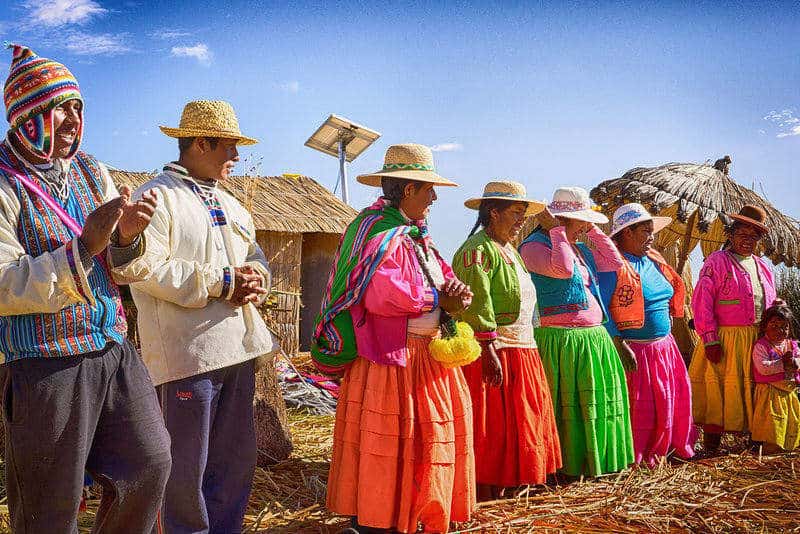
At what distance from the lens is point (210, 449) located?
359 cm

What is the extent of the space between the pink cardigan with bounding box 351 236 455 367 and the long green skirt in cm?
186

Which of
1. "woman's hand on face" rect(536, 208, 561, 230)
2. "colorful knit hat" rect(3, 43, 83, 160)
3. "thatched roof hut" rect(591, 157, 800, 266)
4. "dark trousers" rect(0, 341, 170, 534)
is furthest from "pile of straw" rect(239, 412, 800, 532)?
"thatched roof hut" rect(591, 157, 800, 266)

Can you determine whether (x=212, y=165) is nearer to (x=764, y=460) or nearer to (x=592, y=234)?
(x=592, y=234)

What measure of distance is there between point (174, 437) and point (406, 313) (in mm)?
1379

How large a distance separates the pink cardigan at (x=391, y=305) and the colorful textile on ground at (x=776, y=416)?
13.6ft

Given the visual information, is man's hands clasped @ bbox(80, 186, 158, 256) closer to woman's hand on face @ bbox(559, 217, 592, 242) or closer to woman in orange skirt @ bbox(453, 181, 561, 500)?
woman in orange skirt @ bbox(453, 181, 561, 500)

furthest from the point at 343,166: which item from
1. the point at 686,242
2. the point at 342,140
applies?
the point at 686,242

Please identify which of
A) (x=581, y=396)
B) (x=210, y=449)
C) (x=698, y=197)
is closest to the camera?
(x=210, y=449)

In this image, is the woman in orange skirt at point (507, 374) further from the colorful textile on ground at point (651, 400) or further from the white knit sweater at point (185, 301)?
the white knit sweater at point (185, 301)

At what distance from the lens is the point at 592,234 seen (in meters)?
6.04

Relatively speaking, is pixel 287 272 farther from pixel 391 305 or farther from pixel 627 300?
pixel 391 305

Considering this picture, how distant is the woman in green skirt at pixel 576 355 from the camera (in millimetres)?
5641

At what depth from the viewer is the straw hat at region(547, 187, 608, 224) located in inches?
231

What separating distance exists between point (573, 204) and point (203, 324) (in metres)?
3.48
